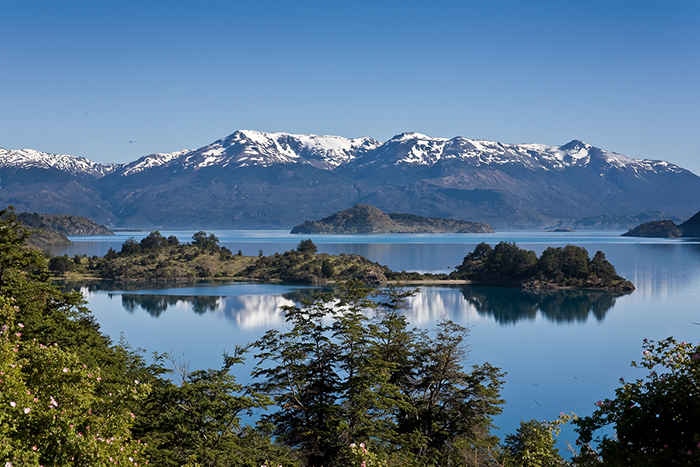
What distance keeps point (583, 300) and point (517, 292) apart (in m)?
8.71

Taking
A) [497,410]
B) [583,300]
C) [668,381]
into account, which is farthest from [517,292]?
[668,381]

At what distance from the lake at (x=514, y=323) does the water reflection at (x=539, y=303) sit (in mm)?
105

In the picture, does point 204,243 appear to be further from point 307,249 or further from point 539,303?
point 539,303

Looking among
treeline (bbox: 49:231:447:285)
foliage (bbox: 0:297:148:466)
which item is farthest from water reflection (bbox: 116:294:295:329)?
foliage (bbox: 0:297:148:466)

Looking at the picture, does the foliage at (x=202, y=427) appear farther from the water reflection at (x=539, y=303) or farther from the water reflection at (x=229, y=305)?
the water reflection at (x=539, y=303)

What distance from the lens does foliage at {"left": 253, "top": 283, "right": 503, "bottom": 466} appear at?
16453 mm

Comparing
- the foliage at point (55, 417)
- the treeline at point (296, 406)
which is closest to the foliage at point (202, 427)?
the treeline at point (296, 406)

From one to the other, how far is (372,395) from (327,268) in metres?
69.7

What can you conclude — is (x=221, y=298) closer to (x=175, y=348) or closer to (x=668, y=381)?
(x=175, y=348)

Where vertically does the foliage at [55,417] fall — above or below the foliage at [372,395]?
above

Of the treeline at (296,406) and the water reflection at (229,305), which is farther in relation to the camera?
the water reflection at (229,305)

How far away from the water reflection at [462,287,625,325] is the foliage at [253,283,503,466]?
37.1 meters

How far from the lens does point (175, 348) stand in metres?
Answer: 43.3

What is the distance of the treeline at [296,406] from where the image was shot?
8.40 metres
